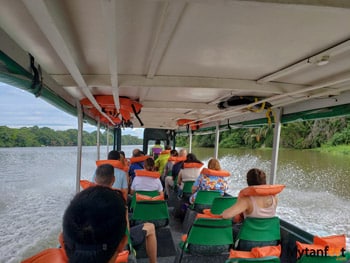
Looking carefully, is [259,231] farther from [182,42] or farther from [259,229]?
[182,42]

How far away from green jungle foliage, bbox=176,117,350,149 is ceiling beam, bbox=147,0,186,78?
871 centimetres

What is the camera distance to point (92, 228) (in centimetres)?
70

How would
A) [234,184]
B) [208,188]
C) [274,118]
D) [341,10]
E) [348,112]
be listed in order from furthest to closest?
[234,184], [274,118], [208,188], [348,112], [341,10]

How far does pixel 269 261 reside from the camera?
139cm

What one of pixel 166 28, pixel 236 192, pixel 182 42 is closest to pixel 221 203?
pixel 182 42

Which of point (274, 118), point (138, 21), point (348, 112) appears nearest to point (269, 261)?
point (138, 21)

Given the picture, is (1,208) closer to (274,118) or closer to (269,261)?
(274,118)

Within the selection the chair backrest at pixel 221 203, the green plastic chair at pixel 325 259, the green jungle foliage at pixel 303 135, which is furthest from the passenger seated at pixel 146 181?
the green jungle foliage at pixel 303 135

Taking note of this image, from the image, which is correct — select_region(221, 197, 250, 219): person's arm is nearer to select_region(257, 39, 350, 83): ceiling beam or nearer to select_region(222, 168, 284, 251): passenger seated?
select_region(222, 168, 284, 251): passenger seated

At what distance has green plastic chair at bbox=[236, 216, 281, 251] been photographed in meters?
2.07

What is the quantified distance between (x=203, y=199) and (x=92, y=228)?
2816 mm

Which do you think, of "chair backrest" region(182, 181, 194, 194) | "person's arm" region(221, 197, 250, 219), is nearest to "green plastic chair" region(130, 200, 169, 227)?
"person's arm" region(221, 197, 250, 219)

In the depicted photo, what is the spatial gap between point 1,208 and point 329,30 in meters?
8.85

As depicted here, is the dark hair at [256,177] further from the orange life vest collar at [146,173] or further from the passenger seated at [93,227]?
the passenger seated at [93,227]
